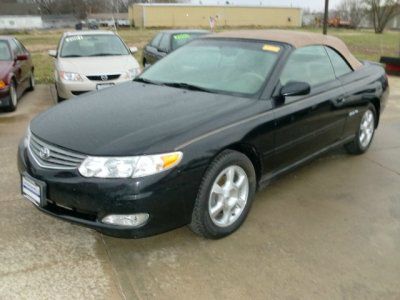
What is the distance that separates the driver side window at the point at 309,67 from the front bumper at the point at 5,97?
5220 mm

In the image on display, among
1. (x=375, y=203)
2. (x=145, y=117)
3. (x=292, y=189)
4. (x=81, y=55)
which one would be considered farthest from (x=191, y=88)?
(x=81, y=55)

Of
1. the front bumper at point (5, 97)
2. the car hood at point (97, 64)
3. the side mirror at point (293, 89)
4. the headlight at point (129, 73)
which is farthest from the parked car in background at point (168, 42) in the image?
the side mirror at point (293, 89)

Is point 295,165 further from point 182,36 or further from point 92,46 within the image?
point 182,36

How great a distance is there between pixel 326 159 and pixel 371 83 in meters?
1.02

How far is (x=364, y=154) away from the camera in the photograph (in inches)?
216

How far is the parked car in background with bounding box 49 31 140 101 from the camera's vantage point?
7473 mm

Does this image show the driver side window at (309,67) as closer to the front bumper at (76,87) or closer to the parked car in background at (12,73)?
the front bumper at (76,87)

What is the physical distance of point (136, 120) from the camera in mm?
3240

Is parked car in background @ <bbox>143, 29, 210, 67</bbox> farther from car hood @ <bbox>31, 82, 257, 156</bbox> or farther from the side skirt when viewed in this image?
car hood @ <bbox>31, 82, 257, 156</bbox>

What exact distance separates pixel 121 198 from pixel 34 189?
2.37 ft

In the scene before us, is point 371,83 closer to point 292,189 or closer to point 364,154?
point 364,154

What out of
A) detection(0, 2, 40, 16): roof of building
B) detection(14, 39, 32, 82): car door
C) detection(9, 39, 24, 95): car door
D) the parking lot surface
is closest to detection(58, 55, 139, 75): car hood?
detection(9, 39, 24, 95): car door

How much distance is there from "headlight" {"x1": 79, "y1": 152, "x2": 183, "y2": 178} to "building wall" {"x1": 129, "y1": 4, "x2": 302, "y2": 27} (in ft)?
200

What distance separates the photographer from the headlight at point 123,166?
2.81 metres
